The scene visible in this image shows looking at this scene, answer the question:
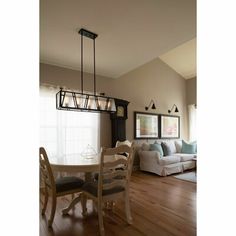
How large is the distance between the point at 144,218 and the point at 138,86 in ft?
12.2

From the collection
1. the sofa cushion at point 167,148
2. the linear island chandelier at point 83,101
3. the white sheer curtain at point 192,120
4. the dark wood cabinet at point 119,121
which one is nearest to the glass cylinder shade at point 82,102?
the linear island chandelier at point 83,101

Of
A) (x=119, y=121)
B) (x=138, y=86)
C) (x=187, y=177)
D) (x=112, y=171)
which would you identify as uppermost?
(x=138, y=86)

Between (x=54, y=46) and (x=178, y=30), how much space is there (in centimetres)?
201

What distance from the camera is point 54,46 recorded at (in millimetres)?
2986

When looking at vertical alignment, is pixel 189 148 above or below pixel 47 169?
below

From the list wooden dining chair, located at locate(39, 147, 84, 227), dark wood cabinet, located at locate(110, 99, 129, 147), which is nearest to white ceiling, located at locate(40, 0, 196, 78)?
dark wood cabinet, located at locate(110, 99, 129, 147)

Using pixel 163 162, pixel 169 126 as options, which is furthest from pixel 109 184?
pixel 169 126

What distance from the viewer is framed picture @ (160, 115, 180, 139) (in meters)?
5.82

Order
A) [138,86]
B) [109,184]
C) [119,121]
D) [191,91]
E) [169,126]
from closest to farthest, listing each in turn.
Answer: [109,184]
[119,121]
[138,86]
[169,126]
[191,91]

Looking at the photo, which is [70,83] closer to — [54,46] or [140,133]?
[54,46]

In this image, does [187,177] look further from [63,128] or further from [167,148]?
[63,128]

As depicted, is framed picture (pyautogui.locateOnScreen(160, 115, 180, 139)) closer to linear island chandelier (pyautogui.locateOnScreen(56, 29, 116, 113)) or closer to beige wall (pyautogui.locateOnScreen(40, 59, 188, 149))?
beige wall (pyautogui.locateOnScreen(40, 59, 188, 149))

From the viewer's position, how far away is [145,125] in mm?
5355
